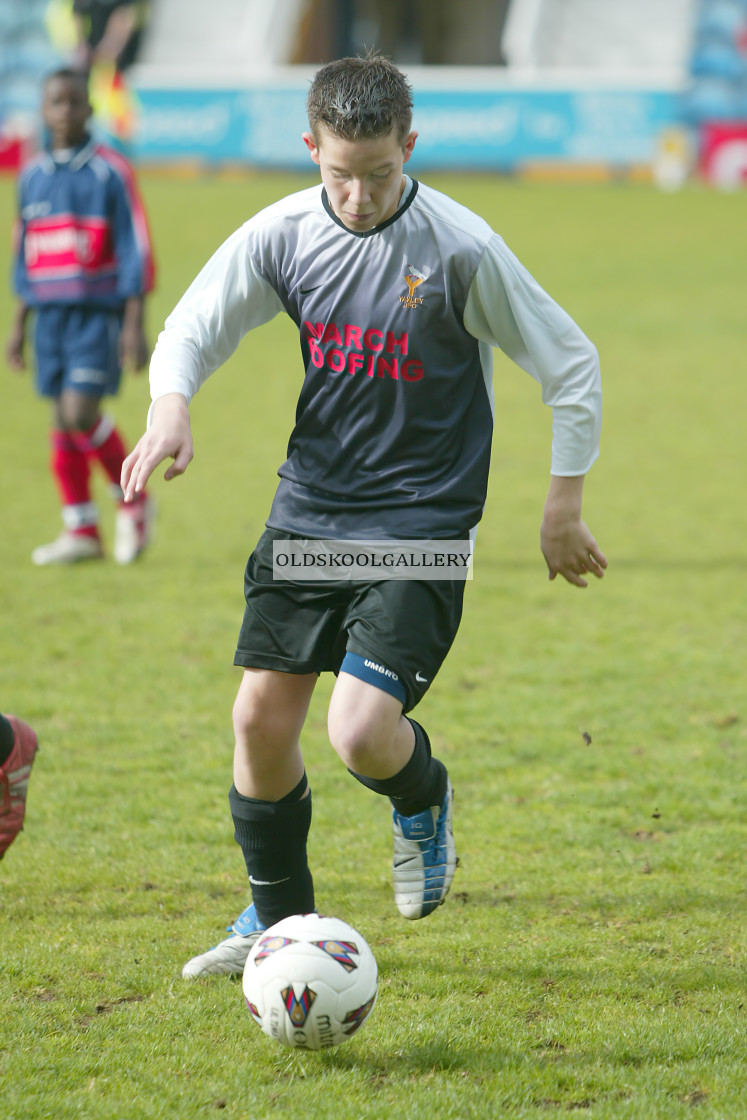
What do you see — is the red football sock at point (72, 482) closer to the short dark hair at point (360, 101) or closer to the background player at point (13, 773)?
the background player at point (13, 773)

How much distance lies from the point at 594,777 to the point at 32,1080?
218 centimetres

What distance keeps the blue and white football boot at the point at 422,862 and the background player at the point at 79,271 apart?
12.1 ft

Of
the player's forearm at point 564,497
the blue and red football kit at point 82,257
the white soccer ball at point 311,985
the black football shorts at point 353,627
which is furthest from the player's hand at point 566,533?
the blue and red football kit at point 82,257

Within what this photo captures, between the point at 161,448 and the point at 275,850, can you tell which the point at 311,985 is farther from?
the point at 161,448

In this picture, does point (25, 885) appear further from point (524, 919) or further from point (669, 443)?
point (669, 443)

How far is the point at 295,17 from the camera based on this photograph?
3366 cm

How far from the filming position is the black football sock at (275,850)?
297 cm

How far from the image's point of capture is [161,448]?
2.64 meters

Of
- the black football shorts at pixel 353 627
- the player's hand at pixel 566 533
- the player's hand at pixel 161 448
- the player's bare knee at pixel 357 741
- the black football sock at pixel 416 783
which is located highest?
the player's hand at pixel 161 448

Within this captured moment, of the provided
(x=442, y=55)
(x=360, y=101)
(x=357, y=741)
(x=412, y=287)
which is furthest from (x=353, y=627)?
(x=442, y=55)

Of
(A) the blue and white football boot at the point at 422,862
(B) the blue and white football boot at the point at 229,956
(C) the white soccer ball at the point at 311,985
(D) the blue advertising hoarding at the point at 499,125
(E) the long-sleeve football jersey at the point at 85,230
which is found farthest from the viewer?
(D) the blue advertising hoarding at the point at 499,125

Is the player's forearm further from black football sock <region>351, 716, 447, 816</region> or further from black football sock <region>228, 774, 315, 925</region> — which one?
black football sock <region>228, 774, 315, 925</region>

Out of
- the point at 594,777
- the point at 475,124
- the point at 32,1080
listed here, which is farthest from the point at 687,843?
the point at 475,124

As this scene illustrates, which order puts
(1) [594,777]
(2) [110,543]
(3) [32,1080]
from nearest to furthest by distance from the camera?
(3) [32,1080], (1) [594,777], (2) [110,543]
